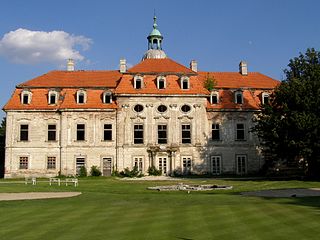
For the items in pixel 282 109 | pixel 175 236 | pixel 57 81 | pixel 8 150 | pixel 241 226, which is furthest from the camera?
pixel 57 81

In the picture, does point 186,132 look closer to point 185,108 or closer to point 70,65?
point 185,108

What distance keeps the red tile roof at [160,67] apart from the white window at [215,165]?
10.0 meters

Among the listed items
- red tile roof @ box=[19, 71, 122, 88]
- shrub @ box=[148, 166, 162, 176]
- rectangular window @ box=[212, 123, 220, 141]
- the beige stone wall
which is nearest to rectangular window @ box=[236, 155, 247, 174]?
the beige stone wall

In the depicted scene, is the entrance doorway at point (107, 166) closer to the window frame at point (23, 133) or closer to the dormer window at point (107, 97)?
the dormer window at point (107, 97)

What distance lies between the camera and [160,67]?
47.3m

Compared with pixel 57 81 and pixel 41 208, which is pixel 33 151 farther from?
pixel 41 208

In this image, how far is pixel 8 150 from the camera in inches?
1778

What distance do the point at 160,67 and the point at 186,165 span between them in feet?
38.2

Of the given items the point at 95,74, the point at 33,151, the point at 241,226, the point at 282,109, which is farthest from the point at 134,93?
the point at 241,226

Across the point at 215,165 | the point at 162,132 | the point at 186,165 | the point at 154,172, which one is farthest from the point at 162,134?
the point at 215,165

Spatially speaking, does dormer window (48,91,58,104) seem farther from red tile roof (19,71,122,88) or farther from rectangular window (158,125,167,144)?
rectangular window (158,125,167,144)

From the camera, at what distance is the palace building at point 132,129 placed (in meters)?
45.2

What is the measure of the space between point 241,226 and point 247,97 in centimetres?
3640

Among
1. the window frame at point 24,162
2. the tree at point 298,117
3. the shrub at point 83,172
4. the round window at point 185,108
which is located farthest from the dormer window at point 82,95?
the tree at point 298,117
